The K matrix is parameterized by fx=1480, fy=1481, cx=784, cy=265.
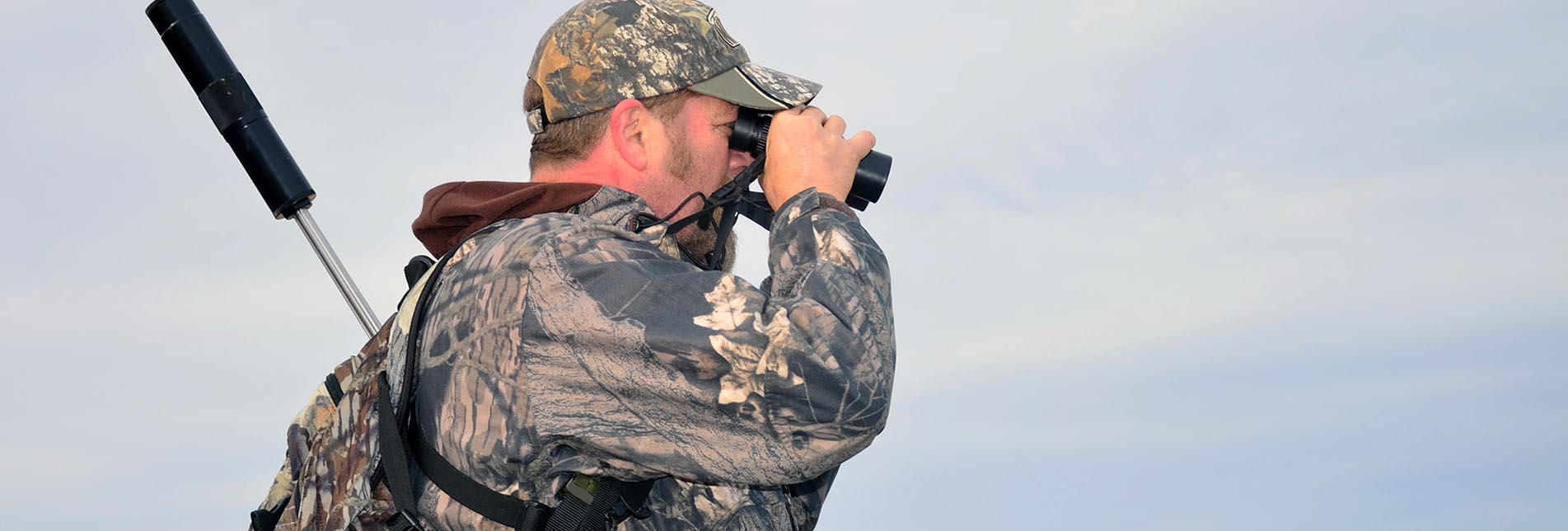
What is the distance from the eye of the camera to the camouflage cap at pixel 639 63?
448 centimetres

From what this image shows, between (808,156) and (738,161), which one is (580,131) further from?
(808,156)

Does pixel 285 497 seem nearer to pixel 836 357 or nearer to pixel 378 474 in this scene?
pixel 378 474

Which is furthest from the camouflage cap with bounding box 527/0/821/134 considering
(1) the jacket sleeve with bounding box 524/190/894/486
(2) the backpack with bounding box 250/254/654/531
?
(1) the jacket sleeve with bounding box 524/190/894/486

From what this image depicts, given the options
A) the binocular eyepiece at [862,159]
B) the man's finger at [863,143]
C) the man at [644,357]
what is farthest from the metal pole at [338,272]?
the man's finger at [863,143]

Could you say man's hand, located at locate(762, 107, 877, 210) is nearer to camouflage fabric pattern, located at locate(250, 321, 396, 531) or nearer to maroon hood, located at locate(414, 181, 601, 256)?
maroon hood, located at locate(414, 181, 601, 256)

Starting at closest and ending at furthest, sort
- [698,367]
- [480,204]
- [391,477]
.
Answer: [698,367], [391,477], [480,204]

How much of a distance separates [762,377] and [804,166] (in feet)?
3.05

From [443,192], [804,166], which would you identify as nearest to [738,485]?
→ [804,166]

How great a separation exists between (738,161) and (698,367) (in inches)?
52.5

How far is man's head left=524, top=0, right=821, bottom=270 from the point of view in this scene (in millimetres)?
4480

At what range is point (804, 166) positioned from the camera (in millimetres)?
4258

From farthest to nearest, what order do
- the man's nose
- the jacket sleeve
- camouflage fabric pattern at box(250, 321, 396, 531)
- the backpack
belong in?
1. the man's nose
2. camouflage fabric pattern at box(250, 321, 396, 531)
3. the backpack
4. the jacket sleeve

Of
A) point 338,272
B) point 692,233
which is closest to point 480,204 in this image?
point 692,233

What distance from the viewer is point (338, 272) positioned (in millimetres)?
6066
